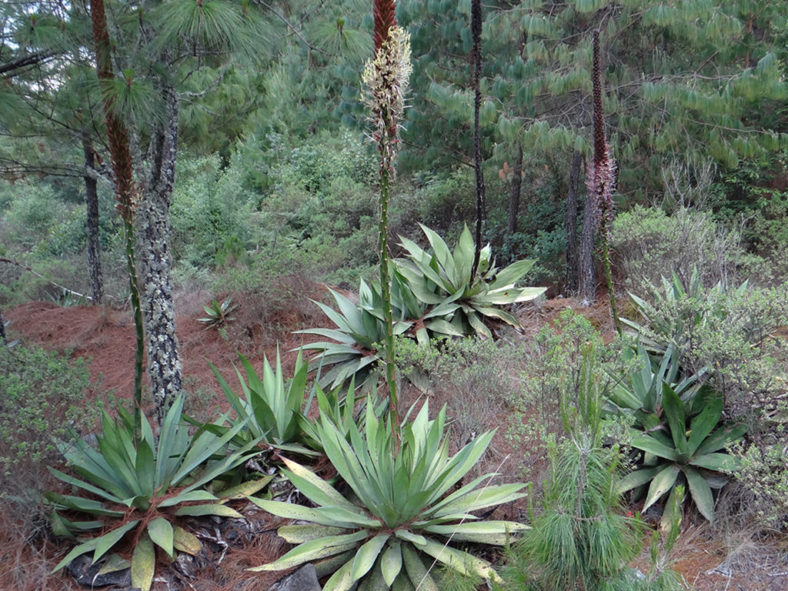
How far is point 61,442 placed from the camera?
390 centimetres

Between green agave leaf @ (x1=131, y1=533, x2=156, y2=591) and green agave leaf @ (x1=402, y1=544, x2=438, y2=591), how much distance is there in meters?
1.45

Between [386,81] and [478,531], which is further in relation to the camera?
[478,531]

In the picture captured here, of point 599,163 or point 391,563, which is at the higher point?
point 599,163

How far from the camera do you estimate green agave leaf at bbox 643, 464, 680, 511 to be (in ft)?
12.2

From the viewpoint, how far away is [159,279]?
5.32 m

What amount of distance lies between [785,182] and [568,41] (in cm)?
482

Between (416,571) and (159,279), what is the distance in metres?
3.48

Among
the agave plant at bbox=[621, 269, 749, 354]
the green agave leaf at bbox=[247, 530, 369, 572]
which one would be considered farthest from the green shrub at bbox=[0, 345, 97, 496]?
the agave plant at bbox=[621, 269, 749, 354]

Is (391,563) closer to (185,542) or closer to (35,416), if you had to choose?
(185,542)

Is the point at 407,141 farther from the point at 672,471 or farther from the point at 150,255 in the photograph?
the point at 672,471

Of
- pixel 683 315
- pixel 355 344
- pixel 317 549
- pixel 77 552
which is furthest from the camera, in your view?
pixel 355 344

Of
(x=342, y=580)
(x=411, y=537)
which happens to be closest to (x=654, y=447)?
(x=411, y=537)

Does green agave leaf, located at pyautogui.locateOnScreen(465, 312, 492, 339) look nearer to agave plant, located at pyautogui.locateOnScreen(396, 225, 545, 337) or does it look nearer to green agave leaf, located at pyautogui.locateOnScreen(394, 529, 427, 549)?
agave plant, located at pyautogui.locateOnScreen(396, 225, 545, 337)

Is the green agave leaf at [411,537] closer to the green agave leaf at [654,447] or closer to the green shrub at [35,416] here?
the green agave leaf at [654,447]
